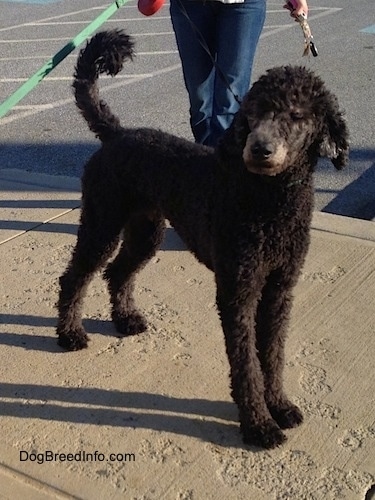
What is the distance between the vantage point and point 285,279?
2.95 m

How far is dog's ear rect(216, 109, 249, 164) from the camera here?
8.55 ft

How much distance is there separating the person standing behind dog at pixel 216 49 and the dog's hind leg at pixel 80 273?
106 centimetres

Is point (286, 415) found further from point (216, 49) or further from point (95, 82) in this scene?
point (216, 49)

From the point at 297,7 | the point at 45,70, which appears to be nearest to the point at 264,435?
the point at 45,70

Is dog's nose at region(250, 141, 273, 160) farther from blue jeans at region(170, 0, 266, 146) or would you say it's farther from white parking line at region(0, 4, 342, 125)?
white parking line at region(0, 4, 342, 125)

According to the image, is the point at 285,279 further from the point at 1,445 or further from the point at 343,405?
the point at 1,445

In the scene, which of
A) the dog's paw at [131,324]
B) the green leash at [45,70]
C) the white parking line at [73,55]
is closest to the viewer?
the green leash at [45,70]

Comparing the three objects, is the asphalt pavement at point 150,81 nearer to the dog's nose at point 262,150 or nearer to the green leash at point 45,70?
the green leash at point 45,70

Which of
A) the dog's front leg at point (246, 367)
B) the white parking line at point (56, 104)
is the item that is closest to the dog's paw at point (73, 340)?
the dog's front leg at point (246, 367)

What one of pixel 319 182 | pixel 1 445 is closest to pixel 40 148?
pixel 319 182

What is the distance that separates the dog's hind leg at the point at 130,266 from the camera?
3.75 metres

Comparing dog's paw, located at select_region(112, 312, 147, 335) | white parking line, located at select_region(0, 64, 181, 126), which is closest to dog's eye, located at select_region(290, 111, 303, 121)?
dog's paw, located at select_region(112, 312, 147, 335)

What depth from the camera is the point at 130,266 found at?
383 cm

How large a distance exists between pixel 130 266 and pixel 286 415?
49.3 inches
